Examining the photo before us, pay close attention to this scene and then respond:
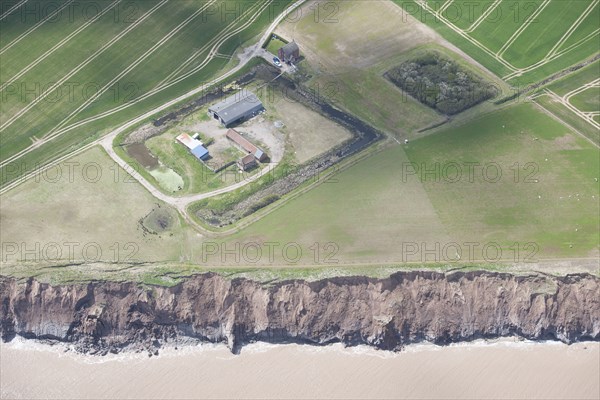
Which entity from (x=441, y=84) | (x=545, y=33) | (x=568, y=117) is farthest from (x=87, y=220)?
(x=545, y=33)

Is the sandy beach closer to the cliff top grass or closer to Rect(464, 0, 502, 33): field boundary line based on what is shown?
the cliff top grass

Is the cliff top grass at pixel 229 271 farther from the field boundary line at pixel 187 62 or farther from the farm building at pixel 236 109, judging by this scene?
the field boundary line at pixel 187 62

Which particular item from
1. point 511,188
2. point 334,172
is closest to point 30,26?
point 334,172

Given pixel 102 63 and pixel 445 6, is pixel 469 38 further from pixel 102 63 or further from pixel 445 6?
pixel 102 63

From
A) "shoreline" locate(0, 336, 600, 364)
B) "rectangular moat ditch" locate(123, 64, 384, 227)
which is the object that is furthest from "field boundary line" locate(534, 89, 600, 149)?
"shoreline" locate(0, 336, 600, 364)

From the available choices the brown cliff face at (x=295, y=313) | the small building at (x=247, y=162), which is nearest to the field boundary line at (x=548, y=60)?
the brown cliff face at (x=295, y=313)

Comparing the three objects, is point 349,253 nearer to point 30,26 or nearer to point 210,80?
point 210,80
